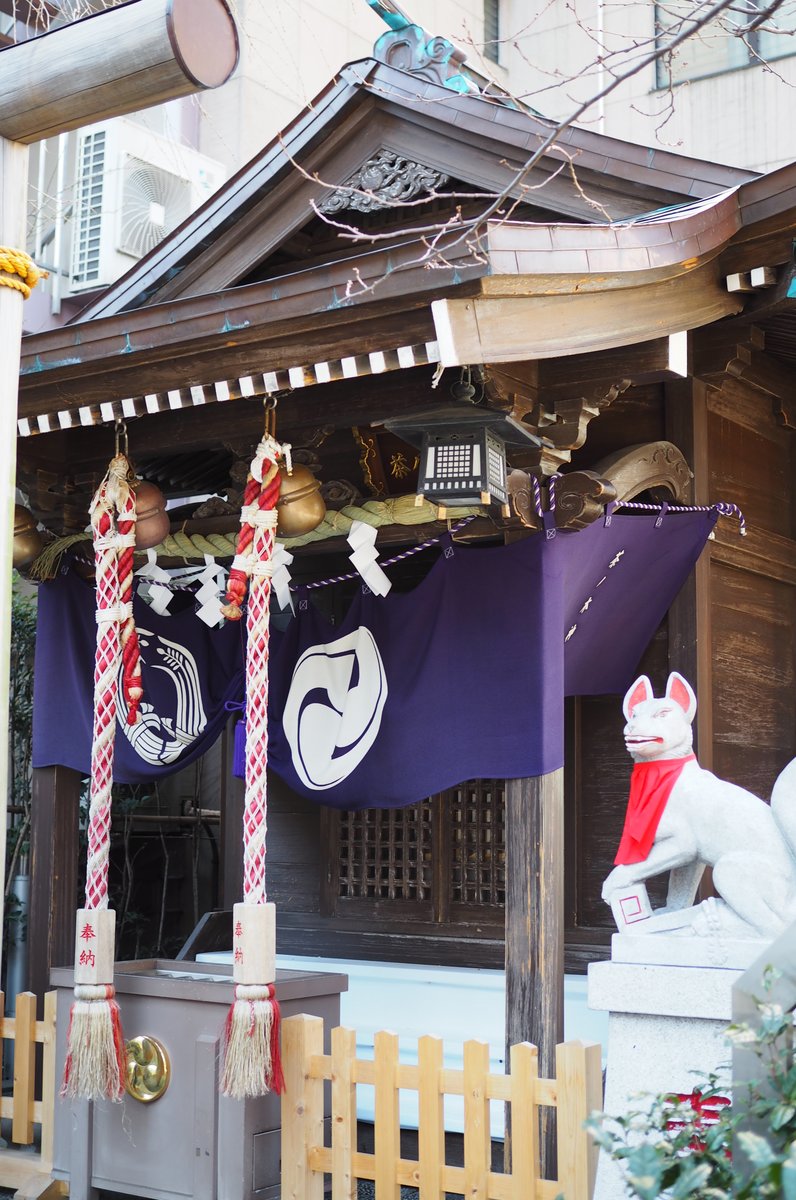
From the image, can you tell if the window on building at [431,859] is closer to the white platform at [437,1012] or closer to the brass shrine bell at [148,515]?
the white platform at [437,1012]

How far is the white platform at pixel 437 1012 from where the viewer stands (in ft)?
20.0

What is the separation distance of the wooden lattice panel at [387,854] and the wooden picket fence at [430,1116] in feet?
8.17

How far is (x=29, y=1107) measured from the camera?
20.2 feet

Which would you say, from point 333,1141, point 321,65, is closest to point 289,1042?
point 333,1141

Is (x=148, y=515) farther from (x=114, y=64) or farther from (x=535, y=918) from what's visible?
(x=114, y=64)

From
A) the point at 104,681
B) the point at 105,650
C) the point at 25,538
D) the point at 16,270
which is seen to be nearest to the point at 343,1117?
the point at 104,681

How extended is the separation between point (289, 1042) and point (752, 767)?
3107 millimetres

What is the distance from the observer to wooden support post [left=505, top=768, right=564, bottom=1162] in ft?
17.3

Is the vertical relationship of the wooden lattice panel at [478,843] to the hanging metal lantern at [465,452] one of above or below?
below

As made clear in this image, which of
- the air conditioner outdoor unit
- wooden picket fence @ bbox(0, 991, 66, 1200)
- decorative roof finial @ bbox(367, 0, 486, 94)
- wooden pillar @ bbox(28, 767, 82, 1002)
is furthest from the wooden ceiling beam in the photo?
the air conditioner outdoor unit

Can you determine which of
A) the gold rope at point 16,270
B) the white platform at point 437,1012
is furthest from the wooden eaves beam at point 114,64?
the white platform at point 437,1012

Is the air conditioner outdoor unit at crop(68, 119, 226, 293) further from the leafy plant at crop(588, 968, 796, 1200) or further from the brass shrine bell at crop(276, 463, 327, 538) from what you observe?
the leafy plant at crop(588, 968, 796, 1200)

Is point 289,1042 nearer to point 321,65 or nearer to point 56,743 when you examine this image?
point 56,743

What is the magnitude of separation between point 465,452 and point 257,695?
1.41 metres
